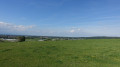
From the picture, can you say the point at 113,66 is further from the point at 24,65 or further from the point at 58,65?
the point at 24,65

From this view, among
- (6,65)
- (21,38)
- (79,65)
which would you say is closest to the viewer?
(6,65)

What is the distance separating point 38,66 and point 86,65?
206 cm

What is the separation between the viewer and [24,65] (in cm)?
504

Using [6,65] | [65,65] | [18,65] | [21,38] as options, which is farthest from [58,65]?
[21,38]

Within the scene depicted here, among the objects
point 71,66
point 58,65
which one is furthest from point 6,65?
point 71,66

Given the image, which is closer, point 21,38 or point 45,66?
point 45,66

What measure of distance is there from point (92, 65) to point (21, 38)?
17.7 meters

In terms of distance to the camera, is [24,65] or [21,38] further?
[21,38]

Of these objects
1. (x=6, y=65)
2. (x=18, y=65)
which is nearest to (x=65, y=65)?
(x=18, y=65)

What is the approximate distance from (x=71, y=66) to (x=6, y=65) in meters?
2.65

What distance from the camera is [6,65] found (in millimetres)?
4973

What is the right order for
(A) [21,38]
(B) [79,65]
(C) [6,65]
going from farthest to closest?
(A) [21,38], (B) [79,65], (C) [6,65]

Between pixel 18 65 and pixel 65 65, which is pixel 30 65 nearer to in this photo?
pixel 18 65

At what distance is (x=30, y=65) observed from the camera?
5.08m
